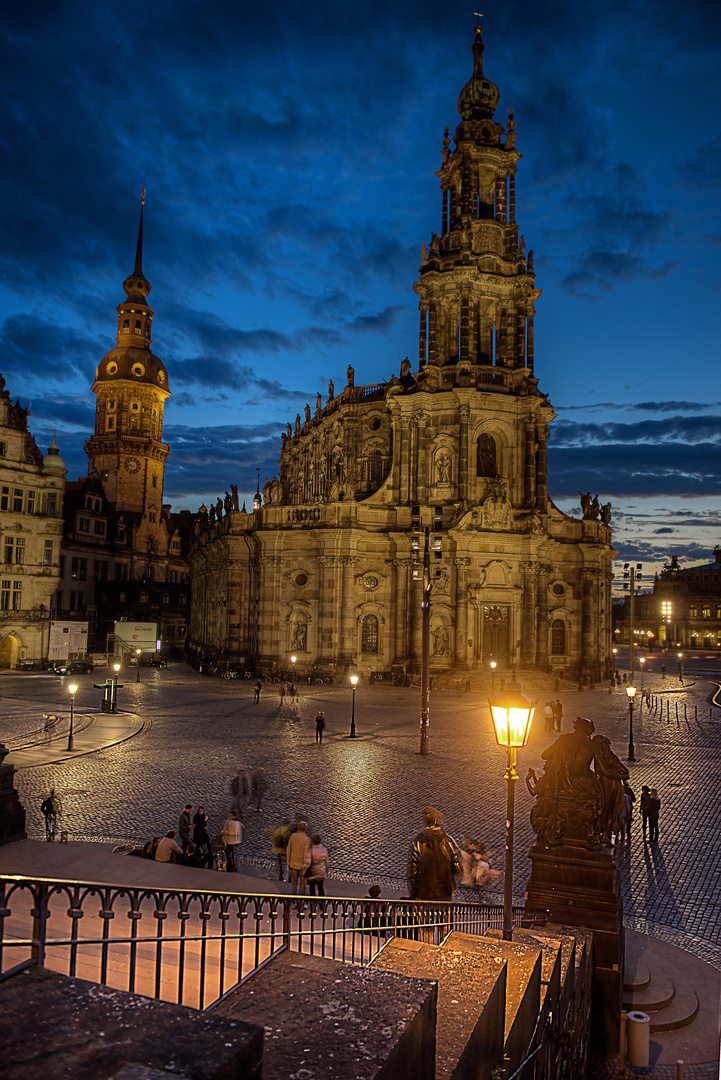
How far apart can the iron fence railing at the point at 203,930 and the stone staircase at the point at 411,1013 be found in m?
1.08

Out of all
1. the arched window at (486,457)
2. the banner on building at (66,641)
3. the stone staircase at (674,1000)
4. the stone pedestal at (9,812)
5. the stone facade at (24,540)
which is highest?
the arched window at (486,457)

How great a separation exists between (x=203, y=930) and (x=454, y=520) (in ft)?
141

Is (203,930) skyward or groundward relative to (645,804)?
skyward

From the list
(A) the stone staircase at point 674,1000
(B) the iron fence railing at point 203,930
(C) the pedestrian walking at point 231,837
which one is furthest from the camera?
(C) the pedestrian walking at point 231,837

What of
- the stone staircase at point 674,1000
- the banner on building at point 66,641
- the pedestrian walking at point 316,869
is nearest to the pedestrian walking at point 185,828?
the pedestrian walking at point 316,869

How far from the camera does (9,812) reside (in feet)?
43.4

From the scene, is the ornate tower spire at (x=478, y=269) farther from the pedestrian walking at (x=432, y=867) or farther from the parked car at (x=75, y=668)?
the pedestrian walking at (x=432, y=867)

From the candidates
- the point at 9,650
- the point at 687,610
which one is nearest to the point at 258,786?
the point at 9,650

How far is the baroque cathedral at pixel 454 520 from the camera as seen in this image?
153 feet

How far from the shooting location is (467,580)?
46625 millimetres

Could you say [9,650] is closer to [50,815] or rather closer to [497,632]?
[497,632]

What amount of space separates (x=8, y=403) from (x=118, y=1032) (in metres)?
52.7

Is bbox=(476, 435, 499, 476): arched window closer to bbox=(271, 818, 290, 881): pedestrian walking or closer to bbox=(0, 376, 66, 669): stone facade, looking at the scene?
bbox=(0, 376, 66, 669): stone facade

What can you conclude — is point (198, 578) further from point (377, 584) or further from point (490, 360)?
point (490, 360)
